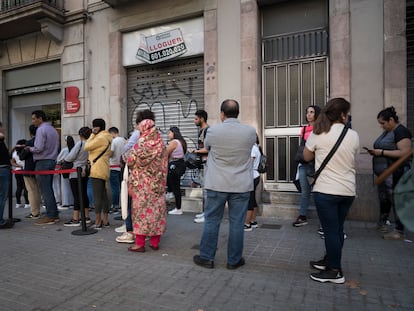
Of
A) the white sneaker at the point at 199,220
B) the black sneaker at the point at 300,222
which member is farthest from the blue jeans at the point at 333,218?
the white sneaker at the point at 199,220

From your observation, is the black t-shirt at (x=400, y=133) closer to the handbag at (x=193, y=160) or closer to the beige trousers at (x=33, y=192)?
the handbag at (x=193, y=160)

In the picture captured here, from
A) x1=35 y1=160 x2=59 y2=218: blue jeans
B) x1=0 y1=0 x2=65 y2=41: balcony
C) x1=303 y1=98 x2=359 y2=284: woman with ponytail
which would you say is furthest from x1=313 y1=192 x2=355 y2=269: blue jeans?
x1=0 y1=0 x2=65 y2=41: balcony

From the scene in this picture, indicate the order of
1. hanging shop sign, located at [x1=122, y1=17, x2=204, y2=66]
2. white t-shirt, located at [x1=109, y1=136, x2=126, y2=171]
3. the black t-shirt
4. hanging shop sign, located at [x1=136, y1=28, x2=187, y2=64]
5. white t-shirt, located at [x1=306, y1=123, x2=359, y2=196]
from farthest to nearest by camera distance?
hanging shop sign, located at [x1=136, y1=28, x2=187, y2=64] < hanging shop sign, located at [x1=122, y1=17, x2=204, y2=66] < white t-shirt, located at [x1=109, y1=136, x2=126, y2=171] < the black t-shirt < white t-shirt, located at [x1=306, y1=123, x2=359, y2=196]

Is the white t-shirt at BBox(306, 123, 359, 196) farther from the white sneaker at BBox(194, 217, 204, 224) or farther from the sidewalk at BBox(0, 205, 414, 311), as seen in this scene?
the white sneaker at BBox(194, 217, 204, 224)

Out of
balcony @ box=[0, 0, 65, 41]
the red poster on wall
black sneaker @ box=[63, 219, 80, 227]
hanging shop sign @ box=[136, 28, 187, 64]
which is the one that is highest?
balcony @ box=[0, 0, 65, 41]

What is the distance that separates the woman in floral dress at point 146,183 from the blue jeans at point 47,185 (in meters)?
2.57

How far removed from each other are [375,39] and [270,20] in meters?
2.22

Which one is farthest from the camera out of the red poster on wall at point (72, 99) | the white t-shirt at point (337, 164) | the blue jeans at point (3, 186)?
the red poster on wall at point (72, 99)

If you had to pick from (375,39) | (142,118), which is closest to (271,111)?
(375,39)

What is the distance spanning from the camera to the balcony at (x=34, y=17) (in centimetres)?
907

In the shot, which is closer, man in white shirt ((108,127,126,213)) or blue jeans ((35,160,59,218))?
blue jeans ((35,160,59,218))

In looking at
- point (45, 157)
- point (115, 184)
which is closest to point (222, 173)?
Answer: point (45, 157)

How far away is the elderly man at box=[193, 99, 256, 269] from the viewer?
370 centimetres

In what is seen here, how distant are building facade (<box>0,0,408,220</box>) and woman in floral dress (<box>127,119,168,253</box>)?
111 inches
